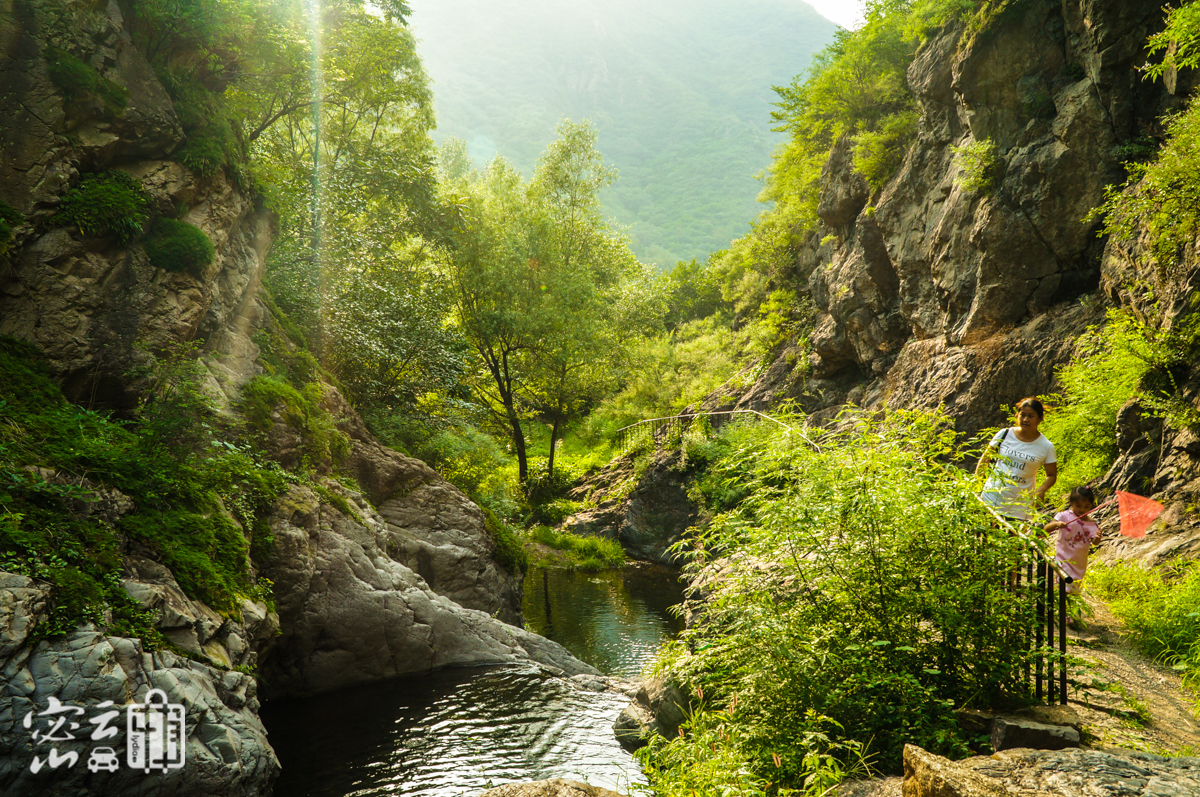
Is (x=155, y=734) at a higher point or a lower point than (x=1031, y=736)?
lower

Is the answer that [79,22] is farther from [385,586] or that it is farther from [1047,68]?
[1047,68]

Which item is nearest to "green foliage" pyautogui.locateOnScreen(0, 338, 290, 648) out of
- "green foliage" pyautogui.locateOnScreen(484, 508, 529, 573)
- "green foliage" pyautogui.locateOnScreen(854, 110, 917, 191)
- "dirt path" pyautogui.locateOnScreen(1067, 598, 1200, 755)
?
"green foliage" pyautogui.locateOnScreen(484, 508, 529, 573)

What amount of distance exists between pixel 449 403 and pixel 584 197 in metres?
15.3

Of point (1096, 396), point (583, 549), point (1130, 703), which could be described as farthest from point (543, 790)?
point (583, 549)

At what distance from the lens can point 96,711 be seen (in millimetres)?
4438

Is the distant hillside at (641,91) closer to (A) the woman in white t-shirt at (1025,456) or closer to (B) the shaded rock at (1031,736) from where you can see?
(A) the woman in white t-shirt at (1025,456)

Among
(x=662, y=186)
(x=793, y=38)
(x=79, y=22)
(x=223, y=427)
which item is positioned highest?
(x=793, y=38)

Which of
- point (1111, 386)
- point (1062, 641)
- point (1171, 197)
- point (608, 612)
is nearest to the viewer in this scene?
point (1062, 641)

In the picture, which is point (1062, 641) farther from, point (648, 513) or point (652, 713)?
point (648, 513)

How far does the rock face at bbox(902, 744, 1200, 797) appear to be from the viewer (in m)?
3.17

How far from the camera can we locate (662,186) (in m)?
113

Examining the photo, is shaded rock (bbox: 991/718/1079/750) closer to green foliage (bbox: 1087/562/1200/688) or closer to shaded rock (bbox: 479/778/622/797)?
green foliage (bbox: 1087/562/1200/688)

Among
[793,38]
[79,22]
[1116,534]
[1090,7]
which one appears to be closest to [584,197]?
[1090,7]

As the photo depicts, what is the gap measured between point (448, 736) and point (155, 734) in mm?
3954
